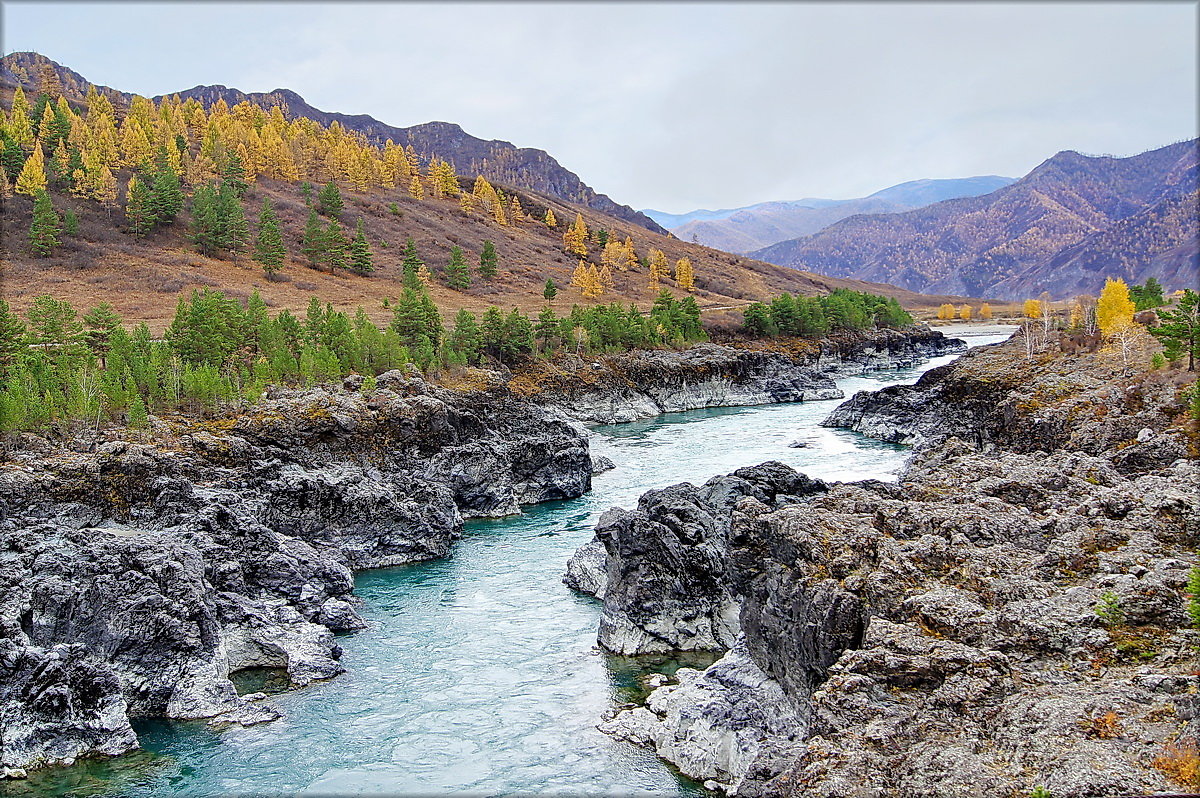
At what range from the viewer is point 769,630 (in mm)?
23625

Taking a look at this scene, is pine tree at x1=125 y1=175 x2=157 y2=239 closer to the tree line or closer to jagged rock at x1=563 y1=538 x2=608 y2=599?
the tree line

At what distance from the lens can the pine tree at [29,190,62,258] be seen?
105688 millimetres

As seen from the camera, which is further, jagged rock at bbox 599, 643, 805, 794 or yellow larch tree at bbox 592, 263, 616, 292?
yellow larch tree at bbox 592, 263, 616, 292

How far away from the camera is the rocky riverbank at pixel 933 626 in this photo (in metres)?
14.5

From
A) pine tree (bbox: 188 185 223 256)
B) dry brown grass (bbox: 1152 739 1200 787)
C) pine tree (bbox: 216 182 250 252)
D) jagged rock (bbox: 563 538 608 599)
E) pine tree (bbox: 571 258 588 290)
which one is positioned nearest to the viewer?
dry brown grass (bbox: 1152 739 1200 787)

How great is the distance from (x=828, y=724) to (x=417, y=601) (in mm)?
23700

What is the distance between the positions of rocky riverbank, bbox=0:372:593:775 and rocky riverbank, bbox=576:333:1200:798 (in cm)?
1276

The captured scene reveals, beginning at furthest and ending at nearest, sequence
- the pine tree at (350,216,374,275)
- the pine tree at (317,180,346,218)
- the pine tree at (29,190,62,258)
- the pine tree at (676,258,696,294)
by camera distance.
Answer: the pine tree at (676,258,696,294) < the pine tree at (317,180,346,218) < the pine tree at (350,216,374,275) < the pine tree at (29,190,62,258)

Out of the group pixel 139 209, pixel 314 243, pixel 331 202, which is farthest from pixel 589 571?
pixel 331 202

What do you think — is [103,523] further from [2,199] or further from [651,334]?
[2,199]

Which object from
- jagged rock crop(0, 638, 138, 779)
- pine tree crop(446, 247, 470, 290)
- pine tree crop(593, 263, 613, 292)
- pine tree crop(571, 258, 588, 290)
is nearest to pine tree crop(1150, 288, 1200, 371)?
jagged rock crop(0, 638, 138, 779)

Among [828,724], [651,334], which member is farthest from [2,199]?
[828,724]

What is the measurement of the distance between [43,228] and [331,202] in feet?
162

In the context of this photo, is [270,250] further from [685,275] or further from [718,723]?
[718,723]
